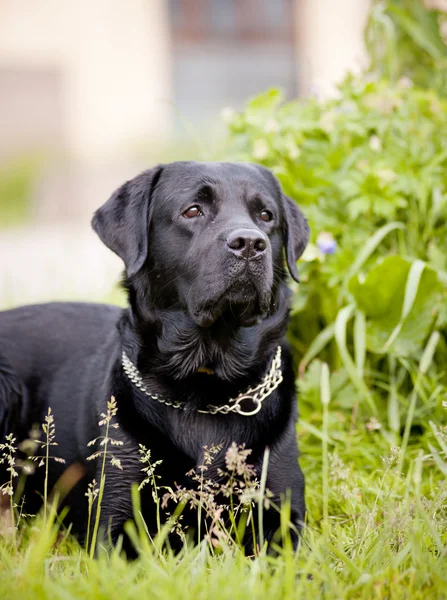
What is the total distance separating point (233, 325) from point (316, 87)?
190 centimetres

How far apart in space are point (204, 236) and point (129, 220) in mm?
330

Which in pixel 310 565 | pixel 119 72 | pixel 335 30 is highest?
pixel 335 30

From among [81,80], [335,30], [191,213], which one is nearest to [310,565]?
[191,213]

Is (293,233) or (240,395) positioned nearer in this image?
(240,395)

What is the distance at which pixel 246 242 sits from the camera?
2289 mm

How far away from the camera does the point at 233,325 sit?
2.58 m

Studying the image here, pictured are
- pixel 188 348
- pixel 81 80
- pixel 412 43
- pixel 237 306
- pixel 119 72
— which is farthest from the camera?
pixel 119 72

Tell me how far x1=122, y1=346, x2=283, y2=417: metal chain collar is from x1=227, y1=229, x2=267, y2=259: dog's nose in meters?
0.51

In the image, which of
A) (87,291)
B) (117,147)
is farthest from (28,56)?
(87,291)

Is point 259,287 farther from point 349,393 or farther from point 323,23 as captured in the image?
point 323,23

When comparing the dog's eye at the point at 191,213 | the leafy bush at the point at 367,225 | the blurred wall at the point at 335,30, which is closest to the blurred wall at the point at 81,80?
the blurred wall at the point at 335,30

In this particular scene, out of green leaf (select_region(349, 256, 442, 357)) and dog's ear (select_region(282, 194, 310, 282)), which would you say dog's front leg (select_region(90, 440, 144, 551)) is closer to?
dog's ear (select_region(282, 194, 310, 282))

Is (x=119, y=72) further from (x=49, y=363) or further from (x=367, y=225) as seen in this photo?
(x=49, y=363)

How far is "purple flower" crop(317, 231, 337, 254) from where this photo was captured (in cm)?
321
